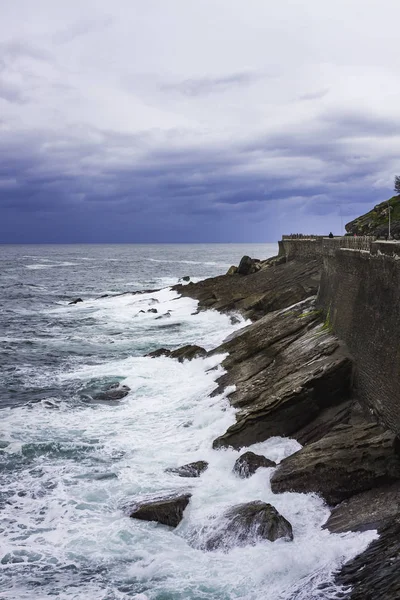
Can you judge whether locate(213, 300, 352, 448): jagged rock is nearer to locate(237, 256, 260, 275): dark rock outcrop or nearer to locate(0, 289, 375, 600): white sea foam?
locate(0, 289, 375, 600): white sea foam

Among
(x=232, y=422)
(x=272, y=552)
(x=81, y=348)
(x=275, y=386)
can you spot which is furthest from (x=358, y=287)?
(x=81, y=348)

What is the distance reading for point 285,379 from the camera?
19703mm

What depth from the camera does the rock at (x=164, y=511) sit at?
14.7 metres

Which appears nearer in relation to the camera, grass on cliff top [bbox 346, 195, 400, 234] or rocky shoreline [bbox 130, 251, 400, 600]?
rocky shoreline [bbox 130, 251, 400, 600]

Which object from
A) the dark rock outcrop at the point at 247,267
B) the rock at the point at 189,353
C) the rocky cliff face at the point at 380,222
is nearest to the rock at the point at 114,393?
the rock at the point at 189,353

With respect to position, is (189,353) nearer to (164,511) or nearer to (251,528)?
(164,511)

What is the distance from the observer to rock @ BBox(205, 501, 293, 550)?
13086 millimetres

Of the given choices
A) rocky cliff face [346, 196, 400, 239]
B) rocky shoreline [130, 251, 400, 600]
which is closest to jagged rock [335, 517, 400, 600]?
rocky shoreline [130, 251, 400, 600]

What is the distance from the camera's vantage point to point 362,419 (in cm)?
1639

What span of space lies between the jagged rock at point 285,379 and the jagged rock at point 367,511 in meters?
4.50

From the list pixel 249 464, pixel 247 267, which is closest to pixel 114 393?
pixel 249 464

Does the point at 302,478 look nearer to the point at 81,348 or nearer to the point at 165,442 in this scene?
the point at 165,442

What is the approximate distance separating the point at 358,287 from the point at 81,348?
75.3 feet

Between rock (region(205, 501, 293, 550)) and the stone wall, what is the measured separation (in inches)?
147
